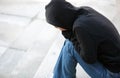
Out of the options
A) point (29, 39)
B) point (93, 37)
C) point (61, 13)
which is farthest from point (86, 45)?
point (29, 39)

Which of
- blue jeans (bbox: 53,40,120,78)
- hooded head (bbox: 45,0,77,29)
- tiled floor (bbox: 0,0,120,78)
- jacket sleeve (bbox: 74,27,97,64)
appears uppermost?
hooded head (bbox: 45,0,77,29)

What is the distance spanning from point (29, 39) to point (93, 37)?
1359mm

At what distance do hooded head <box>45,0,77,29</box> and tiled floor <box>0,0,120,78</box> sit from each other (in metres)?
0.78

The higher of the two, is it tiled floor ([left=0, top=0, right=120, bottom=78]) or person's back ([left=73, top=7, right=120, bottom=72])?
person's back ([left=73, top=7, right=120, bottom=72])

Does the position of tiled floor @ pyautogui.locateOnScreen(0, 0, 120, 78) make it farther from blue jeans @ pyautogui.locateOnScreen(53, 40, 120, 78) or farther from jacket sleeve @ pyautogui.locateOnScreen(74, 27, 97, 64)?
jacket sleeve @ pyautogui.locateOnScreen(74, 27, 97, 64)

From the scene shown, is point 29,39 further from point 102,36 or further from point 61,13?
point 102,36

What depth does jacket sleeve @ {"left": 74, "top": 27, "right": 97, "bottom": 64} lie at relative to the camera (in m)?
1.71

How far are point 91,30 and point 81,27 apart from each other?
71mm

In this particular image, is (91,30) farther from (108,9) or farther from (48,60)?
(108,9)

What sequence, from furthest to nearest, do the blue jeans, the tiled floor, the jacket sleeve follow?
the tiled floor → the blue jeans → the jacket sleeve

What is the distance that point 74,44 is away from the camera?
1.90 meters

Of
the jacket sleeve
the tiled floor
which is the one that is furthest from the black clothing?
the tiled floor

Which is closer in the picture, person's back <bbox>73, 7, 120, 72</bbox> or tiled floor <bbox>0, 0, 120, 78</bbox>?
person's back <bbox>73, 7, 120, 72</bbox>

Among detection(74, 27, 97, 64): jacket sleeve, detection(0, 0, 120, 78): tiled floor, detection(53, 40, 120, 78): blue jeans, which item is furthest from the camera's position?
detection(0, 0, 120, 78): tiled floor
